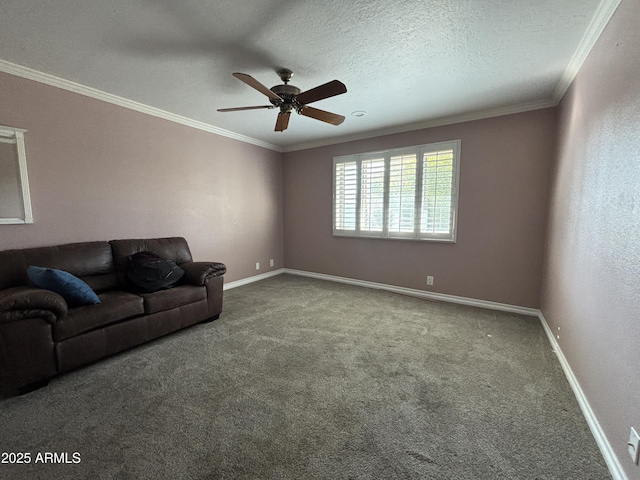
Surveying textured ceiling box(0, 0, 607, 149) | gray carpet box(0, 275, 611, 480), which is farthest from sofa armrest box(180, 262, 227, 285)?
textured ceiling box(0, 0, 607, 149)

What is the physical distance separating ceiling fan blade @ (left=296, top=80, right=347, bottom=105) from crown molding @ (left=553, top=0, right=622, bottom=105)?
1681 mm

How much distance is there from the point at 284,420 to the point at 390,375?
92cm

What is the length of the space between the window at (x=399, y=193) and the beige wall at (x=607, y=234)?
1.39m

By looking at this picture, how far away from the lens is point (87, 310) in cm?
216

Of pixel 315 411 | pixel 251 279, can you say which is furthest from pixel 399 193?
pixel 315 411

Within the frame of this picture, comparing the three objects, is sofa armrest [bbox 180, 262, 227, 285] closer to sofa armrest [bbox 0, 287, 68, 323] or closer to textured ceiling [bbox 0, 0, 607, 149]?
sofa armrest [bbox 0, 287, 68, 323]

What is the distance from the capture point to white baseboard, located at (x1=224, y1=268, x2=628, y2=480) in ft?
4.54

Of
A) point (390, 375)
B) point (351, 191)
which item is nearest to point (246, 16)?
point (390, 375)

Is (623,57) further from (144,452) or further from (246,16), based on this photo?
(144,452)

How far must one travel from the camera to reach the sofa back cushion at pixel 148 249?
2936mm

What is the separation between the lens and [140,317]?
8.19 feet

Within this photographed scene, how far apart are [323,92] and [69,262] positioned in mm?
2884

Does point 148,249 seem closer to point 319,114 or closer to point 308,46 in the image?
point 319,114

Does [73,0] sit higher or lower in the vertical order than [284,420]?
higher
